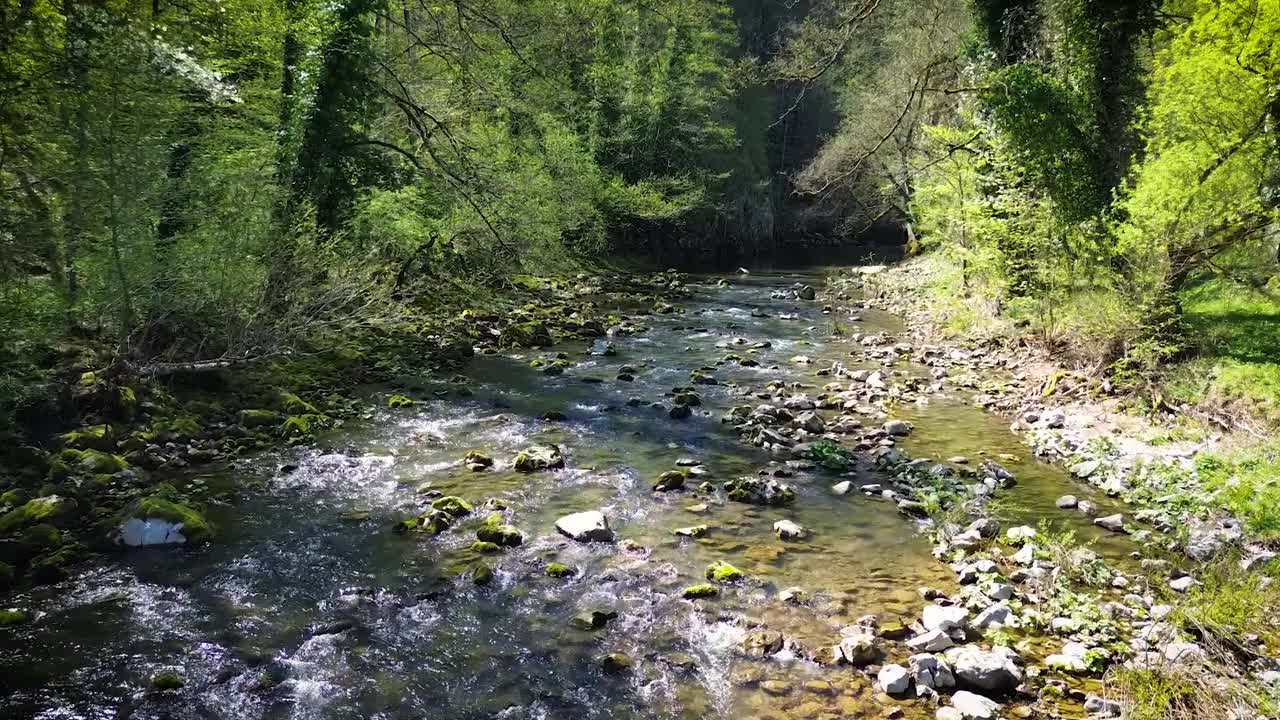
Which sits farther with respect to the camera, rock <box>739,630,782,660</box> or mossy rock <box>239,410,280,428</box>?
mossy rock <box>239,410,280,428</box>

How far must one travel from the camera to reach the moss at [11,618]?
5.09m

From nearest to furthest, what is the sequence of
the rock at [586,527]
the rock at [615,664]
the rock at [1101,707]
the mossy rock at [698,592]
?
the rock at [1101,707] < the rock at [615,664] < the mossy rock at [698,592] < the rock at [586,527]

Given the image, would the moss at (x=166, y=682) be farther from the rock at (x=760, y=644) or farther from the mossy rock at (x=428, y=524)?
the rock at (x=760, y=644)

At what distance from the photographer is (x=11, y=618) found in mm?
5117

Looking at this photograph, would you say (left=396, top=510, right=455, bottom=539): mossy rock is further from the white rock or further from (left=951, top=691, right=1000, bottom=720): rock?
(left=951, top=691, right=1000, bottom=720): rock

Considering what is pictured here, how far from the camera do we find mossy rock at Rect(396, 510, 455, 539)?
22.7ft

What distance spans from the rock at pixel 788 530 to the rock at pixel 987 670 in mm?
2217

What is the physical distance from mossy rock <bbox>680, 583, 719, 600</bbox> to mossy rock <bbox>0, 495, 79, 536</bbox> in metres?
5.70

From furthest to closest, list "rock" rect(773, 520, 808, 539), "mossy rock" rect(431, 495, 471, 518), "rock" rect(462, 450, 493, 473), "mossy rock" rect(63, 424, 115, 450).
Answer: "rock" rect(462, 450, 493, 473) < "mossy rock" rect(63, 424, 115, 450) < "mossy rock" rect(431, 495, 471, 518) < "rock" rect(773, 520, 808, 539)

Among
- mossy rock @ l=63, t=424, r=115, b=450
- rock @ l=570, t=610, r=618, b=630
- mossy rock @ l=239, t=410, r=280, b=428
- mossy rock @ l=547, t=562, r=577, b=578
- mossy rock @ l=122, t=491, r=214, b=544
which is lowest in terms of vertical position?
rock @ l=570, t=610, r=618, b=630

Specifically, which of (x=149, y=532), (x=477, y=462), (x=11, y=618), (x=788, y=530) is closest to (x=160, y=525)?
(x=149, y=532)

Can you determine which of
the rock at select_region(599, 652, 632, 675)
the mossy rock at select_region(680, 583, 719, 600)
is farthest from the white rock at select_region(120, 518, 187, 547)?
the mossy rock at select_region(680, 583, 719, 600)

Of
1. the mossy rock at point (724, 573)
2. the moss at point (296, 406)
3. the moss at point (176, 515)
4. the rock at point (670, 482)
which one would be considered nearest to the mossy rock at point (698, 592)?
the mossy rock at point (724, 573)

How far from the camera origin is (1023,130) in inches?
477
